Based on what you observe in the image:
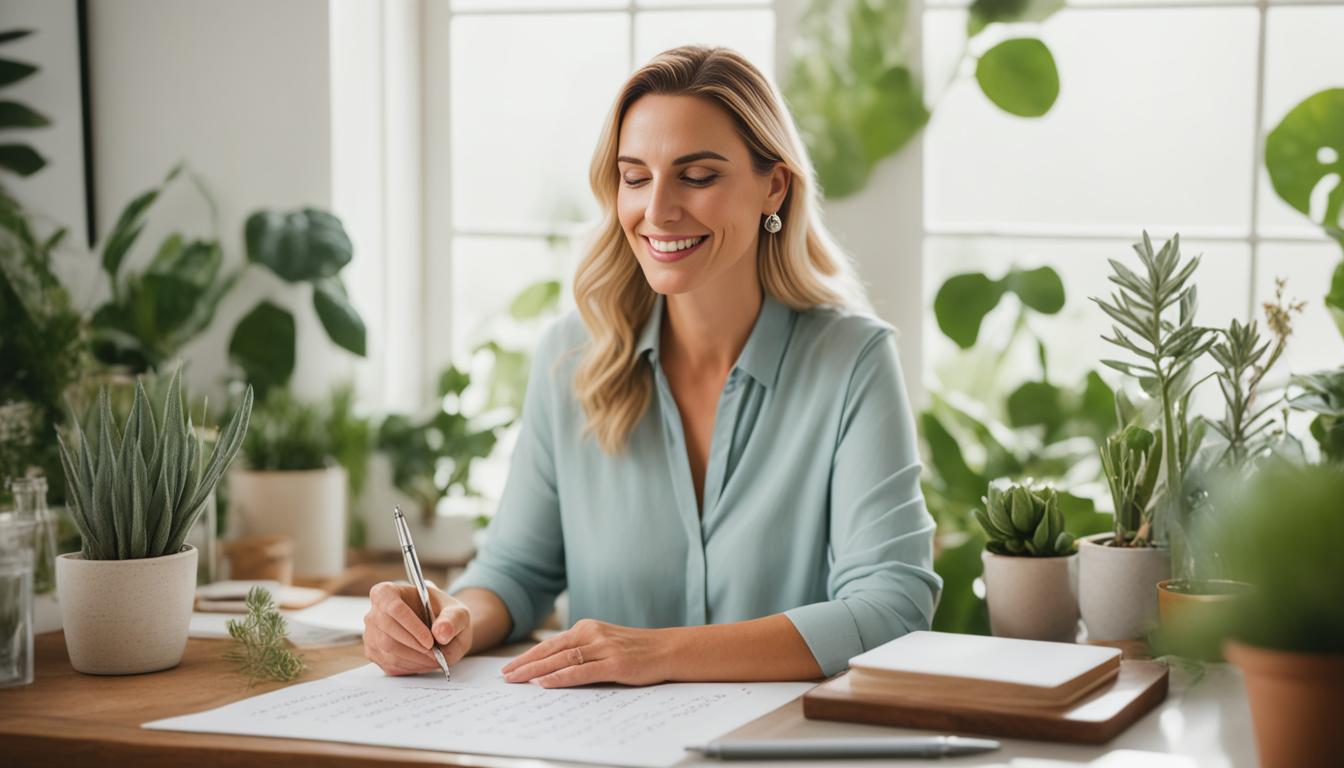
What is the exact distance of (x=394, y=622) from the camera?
1580 millimetres

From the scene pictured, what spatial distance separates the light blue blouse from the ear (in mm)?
143

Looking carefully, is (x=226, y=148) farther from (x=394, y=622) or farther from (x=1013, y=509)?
(x=1013, y=509)

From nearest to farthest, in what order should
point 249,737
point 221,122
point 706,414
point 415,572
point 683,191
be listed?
point 249,737
point 415,572
point 683,191
point 706,414
point 221,122

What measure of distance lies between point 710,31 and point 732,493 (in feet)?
4.37

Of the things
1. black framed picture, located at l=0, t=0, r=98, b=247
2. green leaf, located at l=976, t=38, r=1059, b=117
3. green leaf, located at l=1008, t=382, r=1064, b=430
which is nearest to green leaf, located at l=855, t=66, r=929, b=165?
green leaf, located at l=976, t=38, r=1059, b=117

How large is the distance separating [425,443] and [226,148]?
2.42 ft

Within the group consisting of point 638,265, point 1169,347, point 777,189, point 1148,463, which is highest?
point 777,189

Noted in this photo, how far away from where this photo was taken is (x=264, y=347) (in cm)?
275

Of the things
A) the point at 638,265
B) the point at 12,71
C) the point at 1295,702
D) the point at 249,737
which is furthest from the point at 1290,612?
the point at 12,71

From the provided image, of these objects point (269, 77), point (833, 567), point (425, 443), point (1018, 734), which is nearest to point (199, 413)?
point (425, 443)

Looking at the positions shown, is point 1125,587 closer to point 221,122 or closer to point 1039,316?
point 1039,316

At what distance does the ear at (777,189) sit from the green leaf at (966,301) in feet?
2.57

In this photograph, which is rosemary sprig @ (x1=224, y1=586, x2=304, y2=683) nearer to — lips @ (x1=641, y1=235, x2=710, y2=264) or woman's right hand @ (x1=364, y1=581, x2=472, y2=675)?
woman's right hand @ (x1=364, y1=581, x2=472, y2=675)

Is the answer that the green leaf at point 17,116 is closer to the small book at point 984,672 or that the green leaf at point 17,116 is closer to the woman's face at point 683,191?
the woman's face at point 683,191
